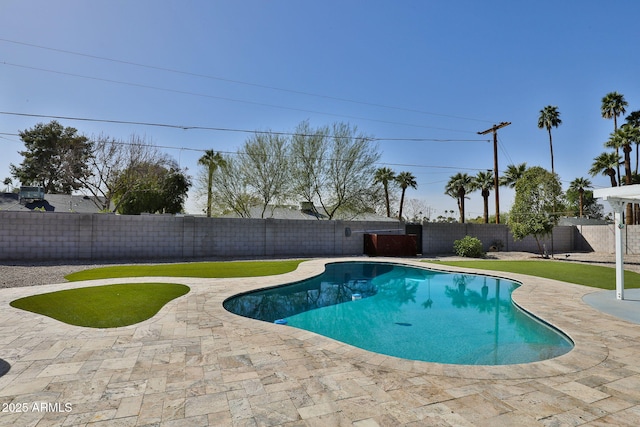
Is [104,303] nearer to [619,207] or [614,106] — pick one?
[619,207]

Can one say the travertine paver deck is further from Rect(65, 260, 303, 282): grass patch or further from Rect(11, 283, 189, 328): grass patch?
Rect(65, 260, 303, 282): grass patch

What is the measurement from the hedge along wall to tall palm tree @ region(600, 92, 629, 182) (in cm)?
2015

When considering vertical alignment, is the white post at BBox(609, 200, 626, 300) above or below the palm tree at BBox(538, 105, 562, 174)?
below

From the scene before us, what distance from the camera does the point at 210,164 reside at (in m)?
22.0

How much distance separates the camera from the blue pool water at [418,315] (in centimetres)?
501

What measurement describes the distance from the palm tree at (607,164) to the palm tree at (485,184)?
24.1 ft

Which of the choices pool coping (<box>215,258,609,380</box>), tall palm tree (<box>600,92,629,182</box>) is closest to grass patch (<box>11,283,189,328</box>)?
pool coping (<box>215,258,609,380</box>)

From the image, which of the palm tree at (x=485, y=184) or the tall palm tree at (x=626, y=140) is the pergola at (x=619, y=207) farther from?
the palm tree at (x=485, y=184)

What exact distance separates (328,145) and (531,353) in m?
17.6

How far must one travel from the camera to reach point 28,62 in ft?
38.0

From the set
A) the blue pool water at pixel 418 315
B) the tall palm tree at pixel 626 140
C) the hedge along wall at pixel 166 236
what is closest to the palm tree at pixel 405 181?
the hedge along wall at pixel 166 236

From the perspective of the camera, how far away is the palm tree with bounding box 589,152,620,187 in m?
25.0

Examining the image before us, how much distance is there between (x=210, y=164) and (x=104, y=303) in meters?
16.8

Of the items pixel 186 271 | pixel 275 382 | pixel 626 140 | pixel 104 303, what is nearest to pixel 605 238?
pixel 626 140
